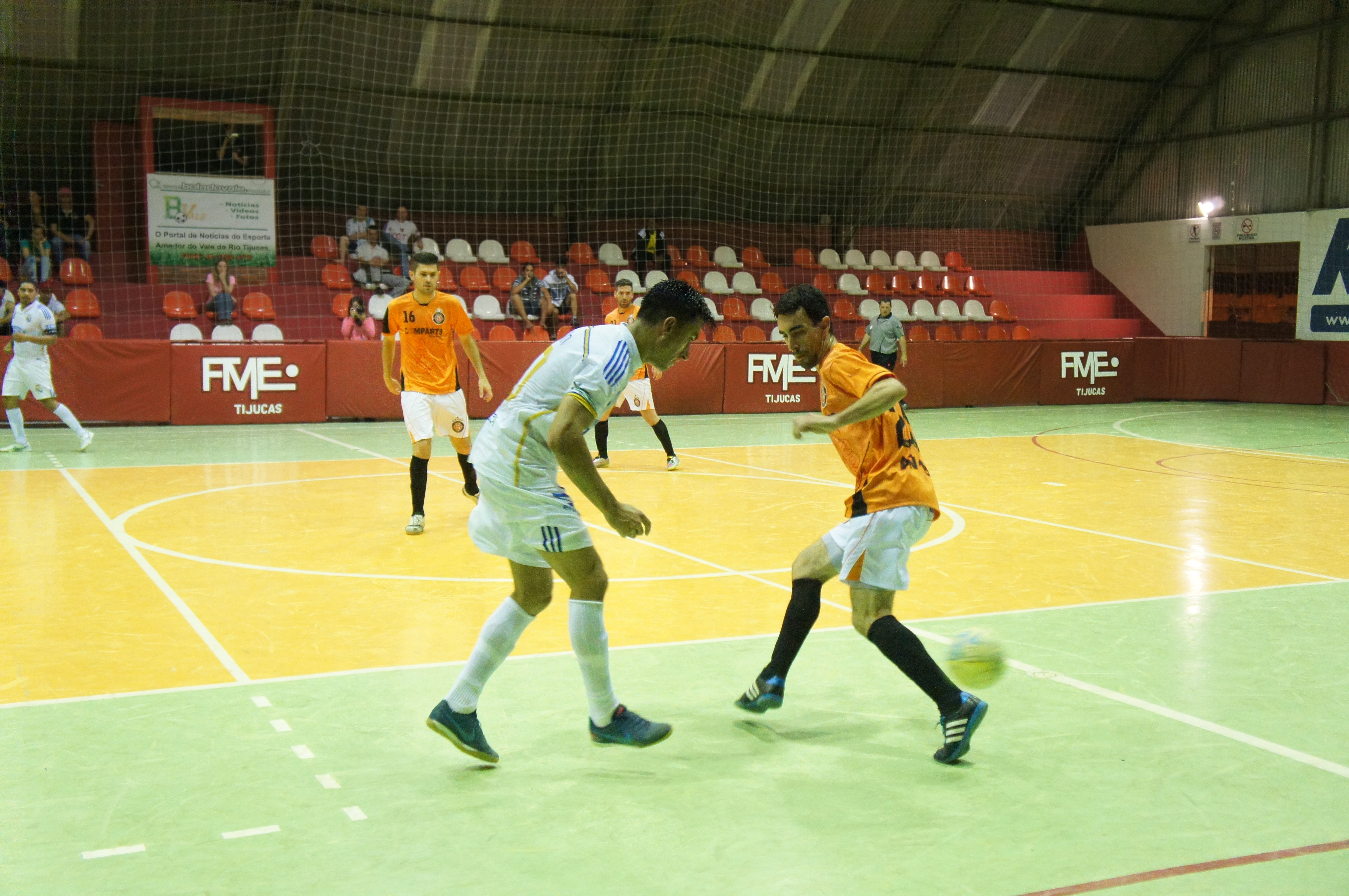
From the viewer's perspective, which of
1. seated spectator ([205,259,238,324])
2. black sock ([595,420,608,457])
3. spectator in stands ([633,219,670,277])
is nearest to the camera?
black sock ([595,420,608,457])

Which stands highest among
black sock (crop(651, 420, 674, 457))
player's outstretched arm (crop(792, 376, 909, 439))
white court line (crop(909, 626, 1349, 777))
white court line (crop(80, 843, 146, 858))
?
player's outstretched arm (crop(792, 376, 909, 439))

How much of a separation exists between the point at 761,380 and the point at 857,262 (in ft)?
26.3

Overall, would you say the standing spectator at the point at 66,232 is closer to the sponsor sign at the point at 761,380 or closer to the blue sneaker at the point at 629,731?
the sponsor sign at the point at 761,380

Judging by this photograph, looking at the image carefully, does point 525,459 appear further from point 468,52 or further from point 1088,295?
point 1088,295

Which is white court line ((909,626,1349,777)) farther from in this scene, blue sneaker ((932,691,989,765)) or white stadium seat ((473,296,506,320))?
white stadium seat ((473,296,506,320))

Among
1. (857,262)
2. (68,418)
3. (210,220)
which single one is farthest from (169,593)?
(857,262)

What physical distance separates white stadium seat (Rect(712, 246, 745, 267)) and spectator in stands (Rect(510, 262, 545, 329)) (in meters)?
5.17

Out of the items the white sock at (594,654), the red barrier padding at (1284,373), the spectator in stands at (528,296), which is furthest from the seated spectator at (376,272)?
the white sock at (594,654)

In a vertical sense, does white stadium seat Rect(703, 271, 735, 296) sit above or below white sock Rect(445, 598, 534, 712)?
above

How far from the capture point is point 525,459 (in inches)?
179

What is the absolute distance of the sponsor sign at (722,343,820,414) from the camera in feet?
71.7

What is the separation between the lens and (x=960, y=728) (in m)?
4.61

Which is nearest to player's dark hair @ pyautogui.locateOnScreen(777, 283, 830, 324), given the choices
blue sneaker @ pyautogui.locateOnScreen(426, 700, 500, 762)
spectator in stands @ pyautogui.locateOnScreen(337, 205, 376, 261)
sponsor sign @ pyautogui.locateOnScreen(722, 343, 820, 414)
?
blue sneaker @ pyautogui.locateOnScreen(426, 700, 500, 762)

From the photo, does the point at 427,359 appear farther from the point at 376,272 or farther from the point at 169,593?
the point at 376,272
